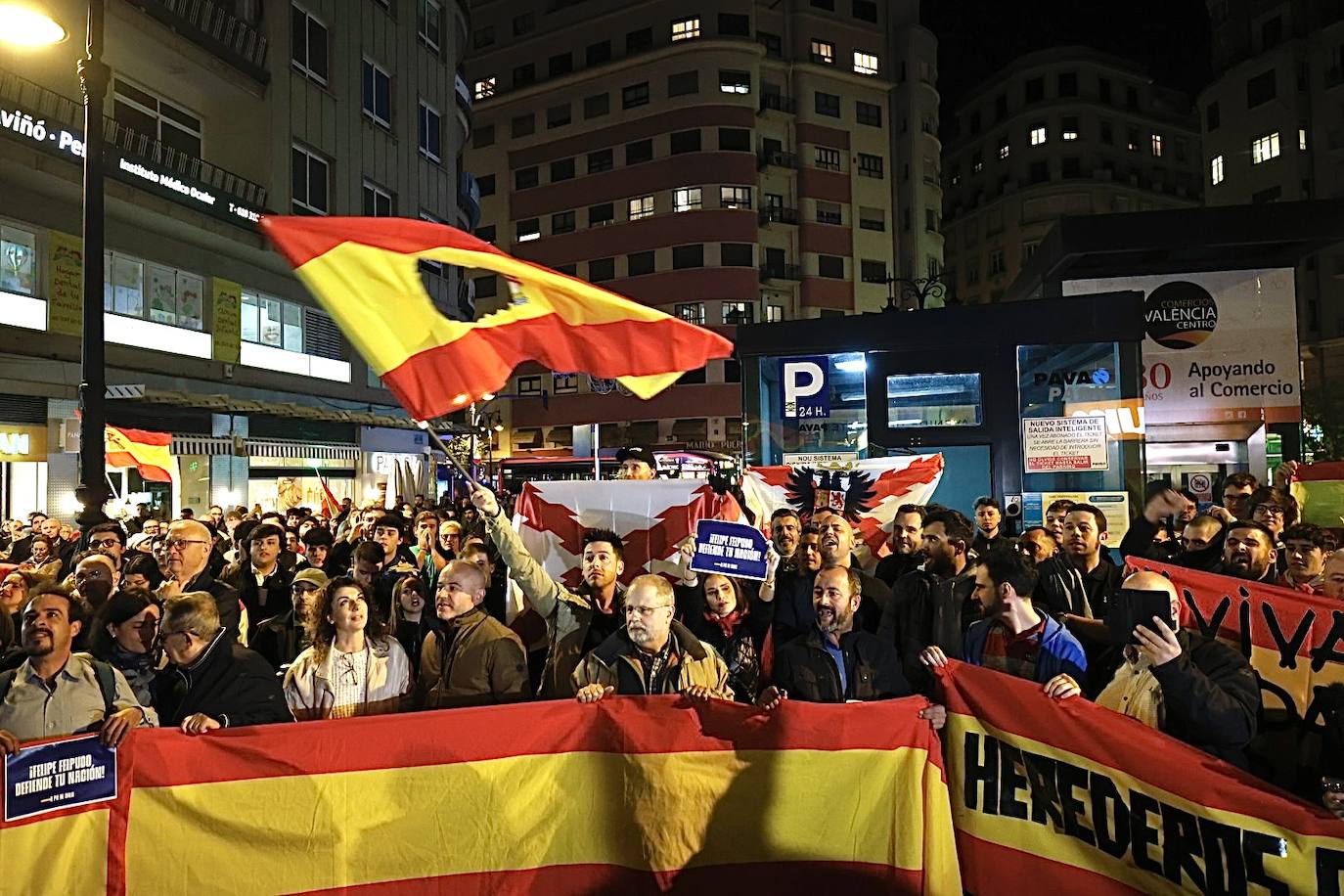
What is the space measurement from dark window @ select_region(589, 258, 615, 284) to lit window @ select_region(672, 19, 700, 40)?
44.6 ft

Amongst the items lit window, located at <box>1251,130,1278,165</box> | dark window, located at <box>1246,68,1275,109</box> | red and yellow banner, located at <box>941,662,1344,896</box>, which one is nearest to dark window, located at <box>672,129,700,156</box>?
lit window, located at <box>1251,130,1278,165</box>

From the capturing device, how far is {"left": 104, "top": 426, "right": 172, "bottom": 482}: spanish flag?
12.2 m

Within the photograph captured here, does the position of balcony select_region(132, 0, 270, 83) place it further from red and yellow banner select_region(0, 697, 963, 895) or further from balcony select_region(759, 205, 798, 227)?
balcony select_region(759, 205, 798, 227)

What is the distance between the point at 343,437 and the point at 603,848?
2666cm

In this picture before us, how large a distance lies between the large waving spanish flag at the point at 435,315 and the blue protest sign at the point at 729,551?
104 cm

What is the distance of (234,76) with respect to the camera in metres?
23.6

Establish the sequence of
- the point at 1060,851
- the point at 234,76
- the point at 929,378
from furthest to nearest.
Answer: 1. the point at 234,76
2. the point at 929,378
3. the point at 1060,851

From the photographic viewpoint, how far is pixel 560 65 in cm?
5969

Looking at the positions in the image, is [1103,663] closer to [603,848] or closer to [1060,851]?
[1060,851]

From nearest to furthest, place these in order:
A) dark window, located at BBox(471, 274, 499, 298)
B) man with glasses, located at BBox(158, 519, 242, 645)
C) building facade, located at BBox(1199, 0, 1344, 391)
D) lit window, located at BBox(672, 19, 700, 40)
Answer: man with glasses, located at BBox(158, 519, 242, 645) → building facade, located at BBox(1199, 0, 1344, 391) → lit window, located at BBox(672, 19, 700, 40) → dark window, located at BBox(471, 274, 499, 298)

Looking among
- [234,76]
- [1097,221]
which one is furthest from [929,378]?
[234,76]

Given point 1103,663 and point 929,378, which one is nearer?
point 1103,663

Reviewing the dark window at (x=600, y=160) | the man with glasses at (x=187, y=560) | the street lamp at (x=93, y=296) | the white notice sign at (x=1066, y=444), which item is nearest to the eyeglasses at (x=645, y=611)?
the man with glasses at (x=187, y=560)

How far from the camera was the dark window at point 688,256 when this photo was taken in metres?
53.1
